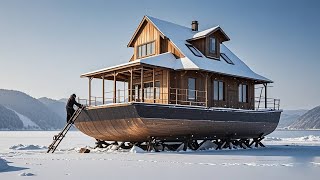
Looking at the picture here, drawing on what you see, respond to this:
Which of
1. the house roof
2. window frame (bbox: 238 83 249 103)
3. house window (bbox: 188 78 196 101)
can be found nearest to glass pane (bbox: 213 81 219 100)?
the house roof

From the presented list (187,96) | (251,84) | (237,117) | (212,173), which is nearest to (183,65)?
(187,96)

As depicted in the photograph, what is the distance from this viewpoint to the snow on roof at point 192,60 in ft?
77.6

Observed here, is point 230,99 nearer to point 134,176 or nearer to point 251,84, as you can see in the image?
point 251,84

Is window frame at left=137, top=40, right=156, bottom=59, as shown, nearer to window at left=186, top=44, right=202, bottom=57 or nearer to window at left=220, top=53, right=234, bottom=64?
window at left=186, top=44, right=202, bottom=57

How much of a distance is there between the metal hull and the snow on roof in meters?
2.59

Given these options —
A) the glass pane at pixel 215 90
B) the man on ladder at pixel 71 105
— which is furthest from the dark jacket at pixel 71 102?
the glass pane at pixel 215 90

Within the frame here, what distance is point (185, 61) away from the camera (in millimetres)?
23750

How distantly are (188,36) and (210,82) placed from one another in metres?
4.33

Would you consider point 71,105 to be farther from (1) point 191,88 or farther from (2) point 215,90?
(2) point 215,90

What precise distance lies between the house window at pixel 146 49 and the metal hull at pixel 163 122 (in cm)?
589

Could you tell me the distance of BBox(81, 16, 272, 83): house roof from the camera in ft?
75.1

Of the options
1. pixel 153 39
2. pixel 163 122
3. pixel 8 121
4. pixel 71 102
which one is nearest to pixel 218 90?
pixel 153 39

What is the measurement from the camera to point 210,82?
2538cm

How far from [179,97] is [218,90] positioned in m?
3.57
